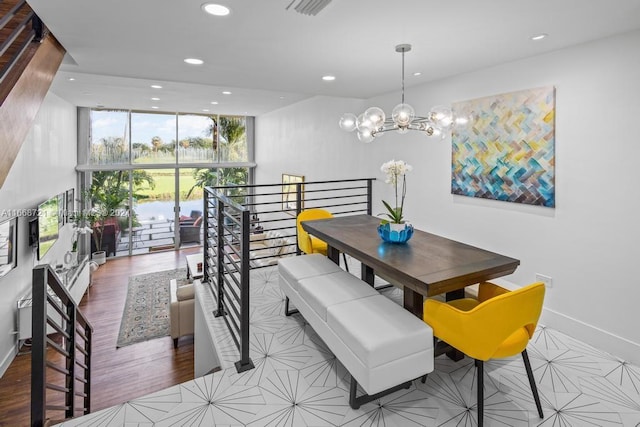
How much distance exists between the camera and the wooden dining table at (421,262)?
6.79ft

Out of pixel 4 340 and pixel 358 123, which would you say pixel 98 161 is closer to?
pixel 4 340

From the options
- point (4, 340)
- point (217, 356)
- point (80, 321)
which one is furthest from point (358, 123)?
point (4, 340)

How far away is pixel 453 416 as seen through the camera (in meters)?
2.03

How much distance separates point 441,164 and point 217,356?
311 cm

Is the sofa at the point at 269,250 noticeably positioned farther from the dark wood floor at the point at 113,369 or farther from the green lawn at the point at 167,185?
the green lawn at the point at 167,185

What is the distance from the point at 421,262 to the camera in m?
2.35

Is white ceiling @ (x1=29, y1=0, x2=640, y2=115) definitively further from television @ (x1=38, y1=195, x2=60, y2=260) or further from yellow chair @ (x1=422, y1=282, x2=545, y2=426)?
television @ (x1=38, y1=195, x2=60, y2=260)

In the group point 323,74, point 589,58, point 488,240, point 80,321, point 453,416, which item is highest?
point 323,74

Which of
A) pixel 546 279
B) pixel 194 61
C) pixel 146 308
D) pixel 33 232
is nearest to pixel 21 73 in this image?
pixel 194 61

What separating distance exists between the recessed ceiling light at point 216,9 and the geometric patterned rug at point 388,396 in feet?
7.76

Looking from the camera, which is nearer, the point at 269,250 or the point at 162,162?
the point at 269,250

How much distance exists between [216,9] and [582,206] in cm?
312

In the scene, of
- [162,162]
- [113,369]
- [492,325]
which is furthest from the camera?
[162,162]

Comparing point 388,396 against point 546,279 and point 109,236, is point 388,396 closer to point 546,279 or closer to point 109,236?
point 546,279
